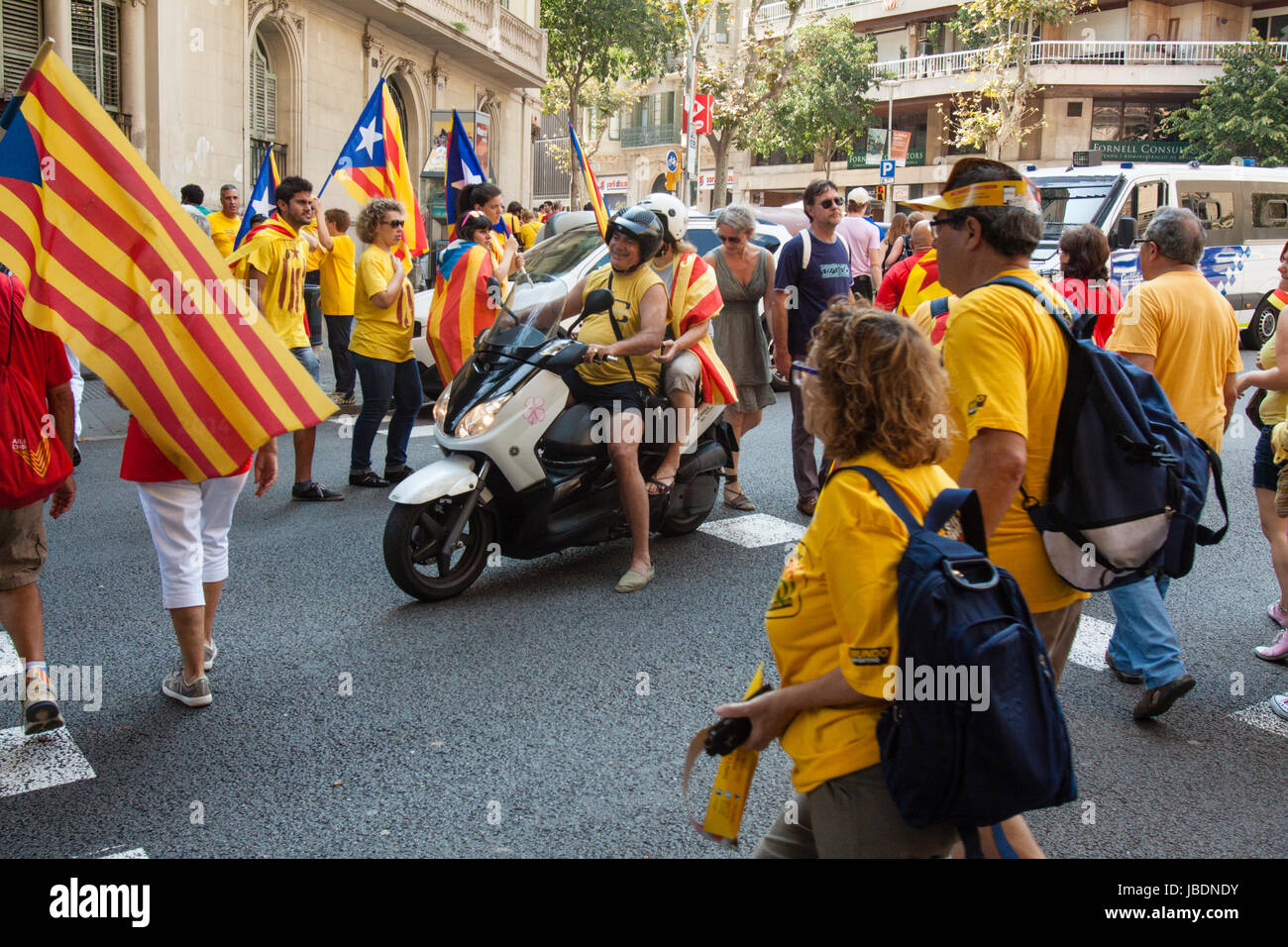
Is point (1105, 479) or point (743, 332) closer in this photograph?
point (1105, 479)

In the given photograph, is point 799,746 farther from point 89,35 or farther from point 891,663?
point 89,35

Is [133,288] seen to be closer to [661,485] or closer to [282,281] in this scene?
[661,485]

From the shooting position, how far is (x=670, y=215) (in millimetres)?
5762

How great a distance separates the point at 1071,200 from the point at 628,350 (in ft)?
40.2

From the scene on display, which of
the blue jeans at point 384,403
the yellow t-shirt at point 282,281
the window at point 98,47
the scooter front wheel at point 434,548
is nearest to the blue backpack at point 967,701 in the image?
the scooter front wheel at point 434,548

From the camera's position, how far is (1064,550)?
2635 mm

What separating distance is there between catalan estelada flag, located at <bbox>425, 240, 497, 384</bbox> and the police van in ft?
27.4

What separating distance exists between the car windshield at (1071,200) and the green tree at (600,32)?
20.3 meters

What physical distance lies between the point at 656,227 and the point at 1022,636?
4106 mm

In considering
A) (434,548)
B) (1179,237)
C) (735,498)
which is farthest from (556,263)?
(1179,237)

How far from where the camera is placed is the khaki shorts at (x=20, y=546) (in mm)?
3686

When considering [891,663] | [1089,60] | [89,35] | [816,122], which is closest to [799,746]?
[891,663]

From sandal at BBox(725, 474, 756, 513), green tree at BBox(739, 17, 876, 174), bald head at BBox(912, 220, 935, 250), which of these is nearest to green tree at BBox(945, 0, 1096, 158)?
green tree at BBox(739, 17, 876, 174)

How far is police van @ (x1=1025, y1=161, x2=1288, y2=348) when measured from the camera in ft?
49.5
